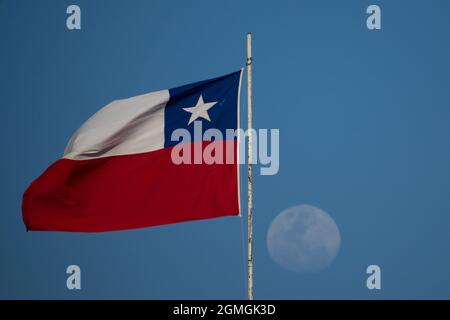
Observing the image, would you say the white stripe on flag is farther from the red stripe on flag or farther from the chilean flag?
the red stripe on flag

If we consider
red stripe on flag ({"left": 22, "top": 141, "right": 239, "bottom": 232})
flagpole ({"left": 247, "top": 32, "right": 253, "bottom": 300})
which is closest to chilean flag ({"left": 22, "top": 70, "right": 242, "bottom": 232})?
red stripe on flag ({"left": 22, "top": 141, "right": 239, "bottom": 232})

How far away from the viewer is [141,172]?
21547 millimetres

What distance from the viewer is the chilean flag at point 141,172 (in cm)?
2092

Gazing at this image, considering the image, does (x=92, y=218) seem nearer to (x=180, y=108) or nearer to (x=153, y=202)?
(x=153, y=202)

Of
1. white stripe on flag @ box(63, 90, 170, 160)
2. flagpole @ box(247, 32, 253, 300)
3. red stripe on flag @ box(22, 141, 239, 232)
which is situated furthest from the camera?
white stripe on flag @ box(63, 90, 170, 160)

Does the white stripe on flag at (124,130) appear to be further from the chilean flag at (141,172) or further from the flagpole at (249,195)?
the flagpole at (249,195)

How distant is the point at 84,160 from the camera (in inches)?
838

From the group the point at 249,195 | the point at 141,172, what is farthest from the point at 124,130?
the point at 249,195

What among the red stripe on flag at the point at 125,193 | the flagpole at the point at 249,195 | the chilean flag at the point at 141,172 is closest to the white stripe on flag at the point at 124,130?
the chilean flag at the point at 141,172

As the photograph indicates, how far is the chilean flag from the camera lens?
824 inches

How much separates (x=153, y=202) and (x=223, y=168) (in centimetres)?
221

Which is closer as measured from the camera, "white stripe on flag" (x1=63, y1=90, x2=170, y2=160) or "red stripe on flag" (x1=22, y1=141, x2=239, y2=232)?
"red stripe on flag" (x1=22, y1=141, x2=239, y2=232)

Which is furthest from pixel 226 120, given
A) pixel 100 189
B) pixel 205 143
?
pixel 100 189

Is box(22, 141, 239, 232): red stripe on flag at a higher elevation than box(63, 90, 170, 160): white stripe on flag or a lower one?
lower
